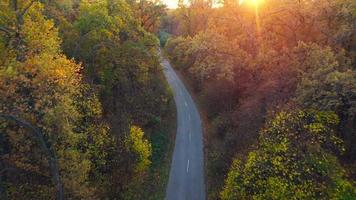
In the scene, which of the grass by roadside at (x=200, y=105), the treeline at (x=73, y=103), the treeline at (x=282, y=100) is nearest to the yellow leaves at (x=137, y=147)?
the treeline at (x=73, y=103)

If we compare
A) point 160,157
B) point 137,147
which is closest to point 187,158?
point 160,157

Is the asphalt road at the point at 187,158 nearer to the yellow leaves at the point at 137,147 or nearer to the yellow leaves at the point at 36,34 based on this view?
the yellow leaves at the point at 137,147

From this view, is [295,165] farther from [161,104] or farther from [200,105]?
[200,105]

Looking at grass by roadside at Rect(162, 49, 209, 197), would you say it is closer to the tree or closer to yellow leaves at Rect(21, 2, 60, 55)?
the tree

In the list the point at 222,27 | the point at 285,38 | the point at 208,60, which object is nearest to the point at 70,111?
the point at 208,60

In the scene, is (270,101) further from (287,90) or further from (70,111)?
(70,111)

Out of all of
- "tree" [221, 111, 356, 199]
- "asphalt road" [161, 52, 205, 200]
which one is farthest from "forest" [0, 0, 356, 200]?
"asphalt road" [161, 52, 205, 200]

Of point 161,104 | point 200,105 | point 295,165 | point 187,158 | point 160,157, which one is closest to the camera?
point 295,165
